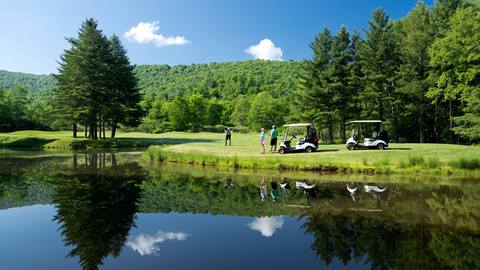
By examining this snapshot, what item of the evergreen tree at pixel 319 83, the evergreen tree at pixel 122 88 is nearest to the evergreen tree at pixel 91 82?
the evergreen tree at pixel 122 88

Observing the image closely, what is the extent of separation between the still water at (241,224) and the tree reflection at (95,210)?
0.04 meters

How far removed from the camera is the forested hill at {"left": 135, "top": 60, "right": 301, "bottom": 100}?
480ft

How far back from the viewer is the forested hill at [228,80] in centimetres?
14638

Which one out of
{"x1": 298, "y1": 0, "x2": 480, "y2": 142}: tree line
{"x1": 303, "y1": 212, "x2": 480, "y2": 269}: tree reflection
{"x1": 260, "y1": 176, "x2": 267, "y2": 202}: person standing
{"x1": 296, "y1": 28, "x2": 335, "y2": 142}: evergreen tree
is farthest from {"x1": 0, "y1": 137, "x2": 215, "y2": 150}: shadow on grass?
{"x1": 303, "y1": 212, "x2": 480, "y2": 269}: tree reflection

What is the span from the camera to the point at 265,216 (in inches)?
493

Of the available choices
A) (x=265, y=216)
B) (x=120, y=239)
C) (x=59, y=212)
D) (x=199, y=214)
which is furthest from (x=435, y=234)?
(x=59, y=212)

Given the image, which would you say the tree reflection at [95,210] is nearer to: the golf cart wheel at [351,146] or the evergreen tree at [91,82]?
the golf cart wheel at [351,146]

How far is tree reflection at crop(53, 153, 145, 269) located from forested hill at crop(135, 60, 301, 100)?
108134 millimetres

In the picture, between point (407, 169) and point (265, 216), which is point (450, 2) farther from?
point (265, 216)

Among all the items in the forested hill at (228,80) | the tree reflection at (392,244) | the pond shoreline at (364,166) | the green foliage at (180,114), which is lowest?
the tree reflection at (392,244)

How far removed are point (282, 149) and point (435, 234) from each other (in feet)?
57.6

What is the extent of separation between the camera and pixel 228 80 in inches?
6486

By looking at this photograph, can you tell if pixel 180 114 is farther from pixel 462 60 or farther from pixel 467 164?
pixel 467 164

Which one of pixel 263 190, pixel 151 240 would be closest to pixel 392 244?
pixel 151 240
